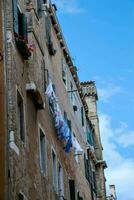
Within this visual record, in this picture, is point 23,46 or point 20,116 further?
point 23,46

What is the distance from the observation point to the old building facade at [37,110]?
16.0 m

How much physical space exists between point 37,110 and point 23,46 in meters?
2.52

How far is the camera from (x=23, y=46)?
18.3 m

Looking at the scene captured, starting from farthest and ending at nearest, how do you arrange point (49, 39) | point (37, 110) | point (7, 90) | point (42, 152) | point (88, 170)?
point (88, 170) < point (49, 39) < point (42, 152) < point (37, 110) < point (7, 90)

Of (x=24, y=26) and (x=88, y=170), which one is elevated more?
(x=24, y=26)

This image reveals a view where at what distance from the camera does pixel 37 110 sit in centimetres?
1984

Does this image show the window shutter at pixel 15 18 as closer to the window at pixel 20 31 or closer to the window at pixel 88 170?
the window at pixel 20 31

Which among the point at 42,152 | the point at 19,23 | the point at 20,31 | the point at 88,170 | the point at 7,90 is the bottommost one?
the point at 42,152

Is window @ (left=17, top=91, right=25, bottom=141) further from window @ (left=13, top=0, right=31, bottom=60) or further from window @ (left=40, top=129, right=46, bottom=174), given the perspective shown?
window @ (left=40, top=129, right=46, bottom=174)

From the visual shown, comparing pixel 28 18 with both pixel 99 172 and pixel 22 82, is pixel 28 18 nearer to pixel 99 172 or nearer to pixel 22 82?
pixel 22 82

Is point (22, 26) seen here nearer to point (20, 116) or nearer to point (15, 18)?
point (15, 18)

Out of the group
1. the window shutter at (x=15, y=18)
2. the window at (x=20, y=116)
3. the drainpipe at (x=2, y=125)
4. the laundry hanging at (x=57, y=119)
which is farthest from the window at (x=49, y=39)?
the drainpipe at (x=2, y=125)

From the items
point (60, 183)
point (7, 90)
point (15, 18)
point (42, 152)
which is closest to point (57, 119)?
point (60, 183)

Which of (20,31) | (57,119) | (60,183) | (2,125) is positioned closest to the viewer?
(2,125)
